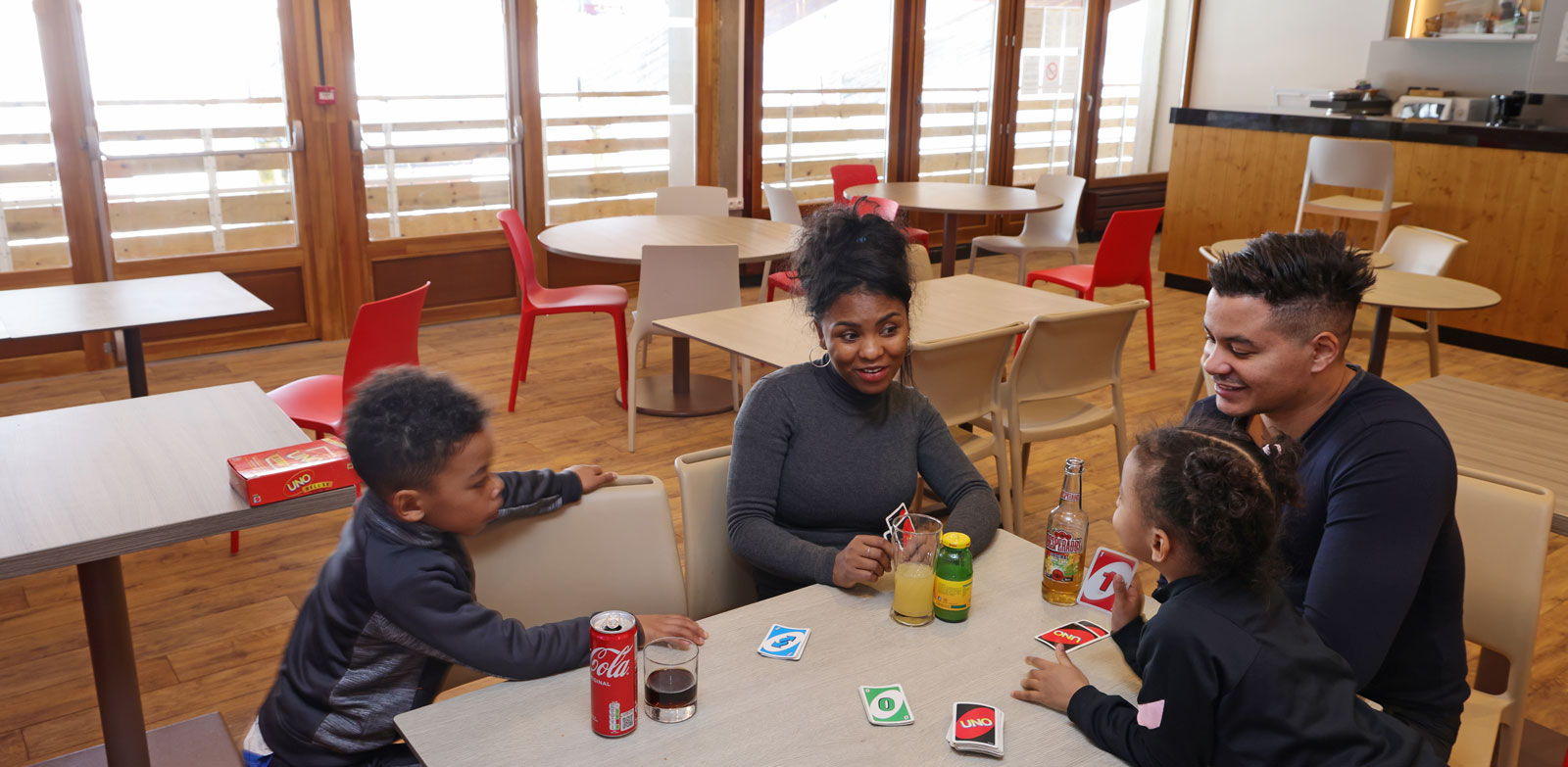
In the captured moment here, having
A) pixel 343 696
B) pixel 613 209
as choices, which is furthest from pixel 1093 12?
pixel 343 696

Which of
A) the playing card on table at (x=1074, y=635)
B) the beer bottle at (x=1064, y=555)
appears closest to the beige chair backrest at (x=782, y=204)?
the beer bottle at (x=1064, y=555)

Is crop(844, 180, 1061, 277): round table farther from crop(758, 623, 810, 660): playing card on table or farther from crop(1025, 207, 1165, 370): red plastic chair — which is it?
crop(758, 623, 810, 660): playing card on table

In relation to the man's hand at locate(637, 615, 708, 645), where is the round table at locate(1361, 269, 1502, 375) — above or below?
above

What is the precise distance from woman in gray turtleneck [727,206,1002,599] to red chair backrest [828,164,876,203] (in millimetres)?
4560

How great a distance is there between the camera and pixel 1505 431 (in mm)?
2453

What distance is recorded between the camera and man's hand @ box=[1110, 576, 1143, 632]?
4.92 feet

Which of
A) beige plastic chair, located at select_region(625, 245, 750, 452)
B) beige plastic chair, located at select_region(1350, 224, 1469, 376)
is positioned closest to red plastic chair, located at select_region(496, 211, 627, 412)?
beige plastic chair, located at select_region(625, 245, 750, 452)

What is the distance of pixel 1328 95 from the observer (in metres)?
7.99

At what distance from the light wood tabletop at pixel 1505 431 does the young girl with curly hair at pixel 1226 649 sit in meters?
1.04

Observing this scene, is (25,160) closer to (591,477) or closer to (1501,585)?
(591,477)

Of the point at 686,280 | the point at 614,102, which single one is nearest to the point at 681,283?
the point at 686,280

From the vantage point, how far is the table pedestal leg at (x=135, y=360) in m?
3.22

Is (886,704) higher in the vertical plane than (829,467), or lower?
lower

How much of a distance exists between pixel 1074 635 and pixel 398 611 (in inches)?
35.6
